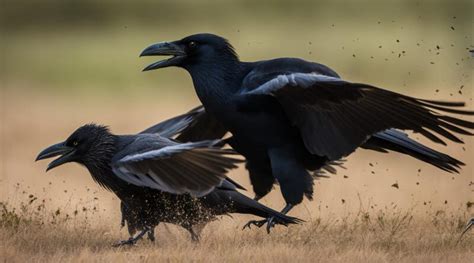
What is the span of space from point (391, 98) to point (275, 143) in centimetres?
102

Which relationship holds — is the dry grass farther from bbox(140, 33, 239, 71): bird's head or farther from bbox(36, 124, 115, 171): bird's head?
bbox(140, 33, 239, 71): bird's head

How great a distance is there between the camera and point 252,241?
768 centimetres

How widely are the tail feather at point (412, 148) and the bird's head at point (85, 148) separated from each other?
7.15 ft

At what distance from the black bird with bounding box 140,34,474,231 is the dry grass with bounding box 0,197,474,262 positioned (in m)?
0.43

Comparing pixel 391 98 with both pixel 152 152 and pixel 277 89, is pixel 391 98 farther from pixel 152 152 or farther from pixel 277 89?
pixel 152 152

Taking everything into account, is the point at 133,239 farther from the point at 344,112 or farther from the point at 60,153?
the point at 344,112

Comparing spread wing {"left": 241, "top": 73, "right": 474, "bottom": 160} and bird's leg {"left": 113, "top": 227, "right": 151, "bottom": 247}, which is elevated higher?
spread wing {"left": 241, "top": 73, "right": 474, "bottom": 160}

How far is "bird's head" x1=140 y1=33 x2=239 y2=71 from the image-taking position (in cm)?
827

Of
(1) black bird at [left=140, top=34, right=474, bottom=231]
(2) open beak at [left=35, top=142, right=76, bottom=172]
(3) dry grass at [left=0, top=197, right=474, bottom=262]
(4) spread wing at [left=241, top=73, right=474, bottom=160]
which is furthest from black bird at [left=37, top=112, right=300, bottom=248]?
(4) spread wing at [left=241, top=73, right=474, bottom=160]

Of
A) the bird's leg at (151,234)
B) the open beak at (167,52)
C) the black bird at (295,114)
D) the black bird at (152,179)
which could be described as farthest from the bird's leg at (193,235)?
the open beak at (167,52)

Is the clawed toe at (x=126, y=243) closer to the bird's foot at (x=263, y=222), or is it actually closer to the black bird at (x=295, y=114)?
the bird's foot at (x=263, y=222)

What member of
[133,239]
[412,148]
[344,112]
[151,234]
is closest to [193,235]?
[151,234]

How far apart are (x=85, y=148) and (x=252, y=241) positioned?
1.51 m

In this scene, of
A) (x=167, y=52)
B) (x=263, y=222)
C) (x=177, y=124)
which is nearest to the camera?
(x=263, y=222)
